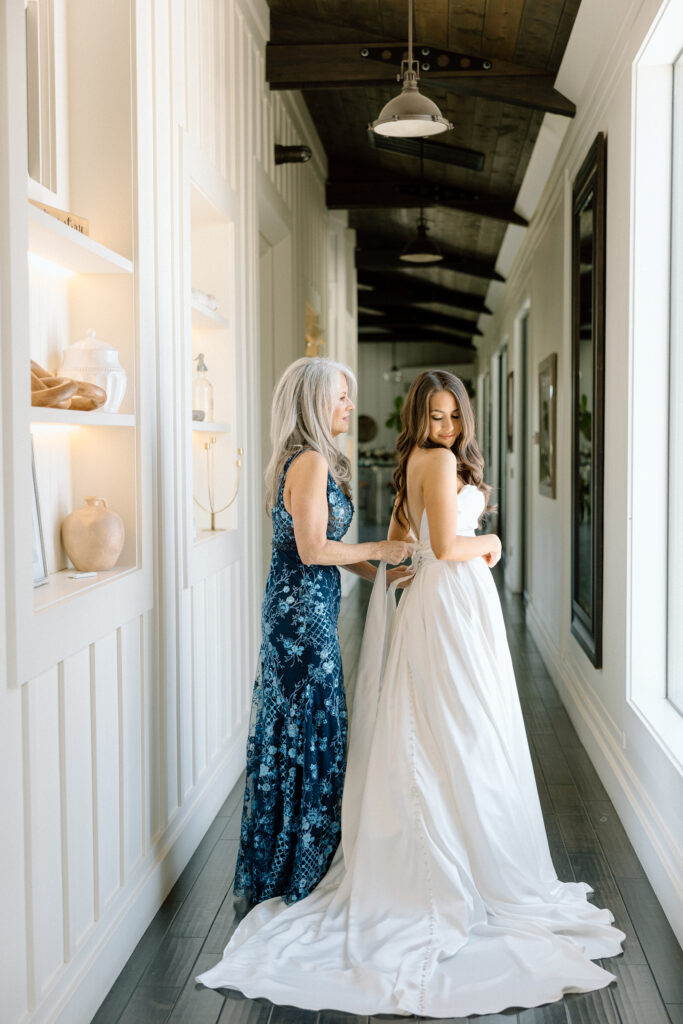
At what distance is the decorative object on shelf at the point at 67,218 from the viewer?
2.43 metres

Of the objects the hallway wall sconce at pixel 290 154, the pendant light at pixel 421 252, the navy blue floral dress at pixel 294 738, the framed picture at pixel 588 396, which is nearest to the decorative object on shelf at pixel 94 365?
the navy blue floral dress at pixel 294 738

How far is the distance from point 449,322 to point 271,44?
1242cm

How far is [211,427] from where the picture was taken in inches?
142

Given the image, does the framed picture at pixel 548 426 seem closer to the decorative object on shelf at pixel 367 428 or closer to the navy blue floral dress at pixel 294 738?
the navy blue floral dress at pixel 294 738

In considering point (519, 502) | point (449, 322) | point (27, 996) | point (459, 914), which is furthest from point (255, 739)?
point (449, 322)

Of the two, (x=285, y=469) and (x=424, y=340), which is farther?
(x=424, y=340)

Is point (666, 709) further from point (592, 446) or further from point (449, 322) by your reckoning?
point (449, 322)

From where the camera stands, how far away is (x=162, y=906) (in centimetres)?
287

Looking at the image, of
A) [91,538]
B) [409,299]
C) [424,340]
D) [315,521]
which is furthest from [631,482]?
[424,340]

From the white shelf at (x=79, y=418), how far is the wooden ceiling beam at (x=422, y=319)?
14.6 metres

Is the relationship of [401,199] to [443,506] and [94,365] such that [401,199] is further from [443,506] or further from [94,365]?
[94,365]

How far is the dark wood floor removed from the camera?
2262mm

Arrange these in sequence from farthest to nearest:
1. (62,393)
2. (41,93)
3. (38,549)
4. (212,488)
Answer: (212,488)
(41,93)
(38,549)
(62,393)

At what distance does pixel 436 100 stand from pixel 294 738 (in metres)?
4.97
